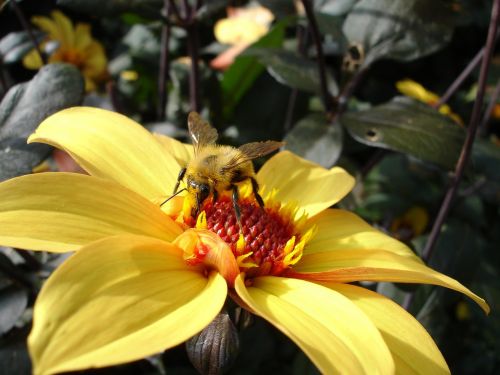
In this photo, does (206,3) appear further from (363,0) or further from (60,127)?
(60,127)

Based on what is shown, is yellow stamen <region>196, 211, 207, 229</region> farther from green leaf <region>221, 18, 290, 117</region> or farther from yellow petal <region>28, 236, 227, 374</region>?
green leaf <region>221, 18, 290, 117</region>

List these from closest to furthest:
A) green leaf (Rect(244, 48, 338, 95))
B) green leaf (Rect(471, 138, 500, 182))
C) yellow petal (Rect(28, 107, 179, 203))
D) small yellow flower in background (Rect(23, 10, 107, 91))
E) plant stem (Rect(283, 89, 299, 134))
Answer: yellow petal (Rect(28, 107, 179, 203)), green leaf (Rect(244, 48, 338, 95)), green leaf (Rect(471, 138, 500, 182)), plant stem (Rect(283, 89, 299, 134)), small yellow flower in background (Rect(23, 10, 107, 91))

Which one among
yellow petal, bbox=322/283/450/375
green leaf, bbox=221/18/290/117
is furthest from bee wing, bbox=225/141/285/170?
green leaf, bbox=221/18/290/117

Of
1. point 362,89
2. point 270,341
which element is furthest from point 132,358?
point 362,89

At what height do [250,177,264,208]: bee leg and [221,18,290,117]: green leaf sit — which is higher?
[250,177,264,208]: bee leg

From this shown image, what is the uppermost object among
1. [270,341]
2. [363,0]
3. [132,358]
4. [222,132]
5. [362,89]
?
[132,358]

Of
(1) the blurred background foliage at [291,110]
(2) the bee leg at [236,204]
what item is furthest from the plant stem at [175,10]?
(2) the bee leg at [236,204]
